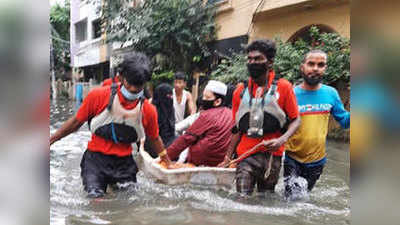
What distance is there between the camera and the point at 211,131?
4.76 m

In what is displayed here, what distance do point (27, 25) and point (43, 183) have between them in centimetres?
40

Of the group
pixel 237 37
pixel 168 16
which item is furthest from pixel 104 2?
pixel 237 37

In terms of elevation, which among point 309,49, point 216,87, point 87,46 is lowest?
point 216,87

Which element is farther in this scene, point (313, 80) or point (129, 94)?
point (313, 80)

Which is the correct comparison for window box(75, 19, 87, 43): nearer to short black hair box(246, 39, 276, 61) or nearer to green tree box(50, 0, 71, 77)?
green tree box(50, 0, 71, 77)

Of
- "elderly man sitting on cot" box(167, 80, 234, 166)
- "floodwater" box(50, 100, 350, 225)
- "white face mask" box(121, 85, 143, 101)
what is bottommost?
"floodwater" box(50, 100, 350, 225)

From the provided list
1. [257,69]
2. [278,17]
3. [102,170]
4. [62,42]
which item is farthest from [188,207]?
[62,42]

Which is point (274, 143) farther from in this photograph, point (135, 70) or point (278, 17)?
point (278, 17)

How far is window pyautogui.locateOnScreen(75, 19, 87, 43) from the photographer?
92.4 ft

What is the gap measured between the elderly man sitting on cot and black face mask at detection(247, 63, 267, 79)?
1209mm

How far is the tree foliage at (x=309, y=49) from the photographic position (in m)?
8.73

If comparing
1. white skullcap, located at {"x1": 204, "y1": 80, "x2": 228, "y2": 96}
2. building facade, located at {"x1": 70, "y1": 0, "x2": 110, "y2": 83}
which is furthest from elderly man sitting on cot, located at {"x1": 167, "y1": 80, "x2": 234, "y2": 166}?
building facade, located at {"x1": 70, "y1": 0, "x2": 110, "y2": 83}

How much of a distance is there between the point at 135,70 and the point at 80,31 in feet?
91.0

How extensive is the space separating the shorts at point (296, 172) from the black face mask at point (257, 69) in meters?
0.95
